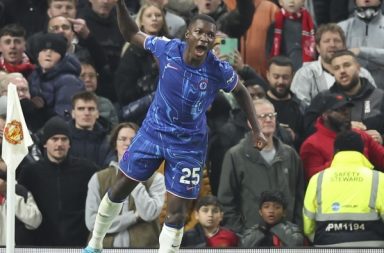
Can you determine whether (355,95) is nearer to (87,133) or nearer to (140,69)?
(140,69)

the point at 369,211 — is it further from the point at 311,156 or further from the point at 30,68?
the point at 30,68

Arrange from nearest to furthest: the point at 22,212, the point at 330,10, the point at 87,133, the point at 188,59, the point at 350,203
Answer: the point at 188,59
the point at 350,203
the point at 22,212
the point at 87,133
the point at 330,10

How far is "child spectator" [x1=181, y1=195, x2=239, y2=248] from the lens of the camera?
1398 cm

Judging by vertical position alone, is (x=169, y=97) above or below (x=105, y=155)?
above

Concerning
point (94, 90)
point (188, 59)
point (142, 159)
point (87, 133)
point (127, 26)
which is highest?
point (127, 26)

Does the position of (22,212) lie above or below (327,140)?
below

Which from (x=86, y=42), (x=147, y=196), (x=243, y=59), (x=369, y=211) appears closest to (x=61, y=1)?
(x=86, y=42)

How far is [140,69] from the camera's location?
1584cm

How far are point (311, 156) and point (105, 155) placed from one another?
1999 millimetres

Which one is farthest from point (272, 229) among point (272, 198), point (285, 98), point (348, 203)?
point (285, 98)

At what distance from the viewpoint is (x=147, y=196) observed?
45.4 ft

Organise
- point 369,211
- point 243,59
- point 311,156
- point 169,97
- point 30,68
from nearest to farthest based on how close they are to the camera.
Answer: point 169,97 → point 369,211 → point 311,156 → point 30,68 → point 243,59

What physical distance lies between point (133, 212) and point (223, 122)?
1866mm

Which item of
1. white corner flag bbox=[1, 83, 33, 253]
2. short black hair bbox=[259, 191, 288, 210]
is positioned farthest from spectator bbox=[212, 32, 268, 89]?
white corner flag bbox=[1, 83, 33, 253]
